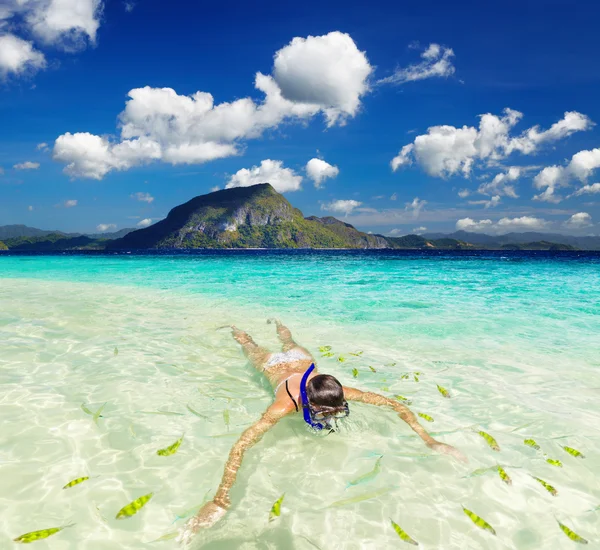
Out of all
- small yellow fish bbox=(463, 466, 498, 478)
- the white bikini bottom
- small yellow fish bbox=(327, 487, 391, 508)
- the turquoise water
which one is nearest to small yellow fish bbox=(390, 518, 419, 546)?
the turquoise water

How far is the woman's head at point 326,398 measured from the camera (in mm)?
4680

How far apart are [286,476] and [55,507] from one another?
2.40 meters

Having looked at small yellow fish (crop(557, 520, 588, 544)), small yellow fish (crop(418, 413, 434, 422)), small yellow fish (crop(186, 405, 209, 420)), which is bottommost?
small yellow fish (crop(557, 520, 588, 544))

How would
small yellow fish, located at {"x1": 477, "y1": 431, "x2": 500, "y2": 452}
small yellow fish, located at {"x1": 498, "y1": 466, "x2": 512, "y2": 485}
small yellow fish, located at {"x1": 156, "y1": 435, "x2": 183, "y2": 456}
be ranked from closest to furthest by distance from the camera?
small yellow fish, located at {"x1": 498, "y1": 466, "x2": 512, "y2": 485}, small yellow fish, located at {"x1": 156, "y1": 435, "x2": 183, "y2": 456}, small yellow fish, located at {"x1": 477, "y1": 431, "x2": 500, "y2": 452}

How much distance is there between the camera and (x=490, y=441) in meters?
4.95

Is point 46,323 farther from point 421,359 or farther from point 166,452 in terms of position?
point 421,359

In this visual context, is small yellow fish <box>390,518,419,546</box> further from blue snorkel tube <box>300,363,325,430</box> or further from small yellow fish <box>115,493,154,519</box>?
small yellow fish <box>115,493,154,519</box>

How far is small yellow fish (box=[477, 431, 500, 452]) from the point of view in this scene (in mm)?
4847

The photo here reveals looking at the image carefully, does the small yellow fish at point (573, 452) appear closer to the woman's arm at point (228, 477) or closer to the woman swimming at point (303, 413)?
the woman swimming at point (303, 413)

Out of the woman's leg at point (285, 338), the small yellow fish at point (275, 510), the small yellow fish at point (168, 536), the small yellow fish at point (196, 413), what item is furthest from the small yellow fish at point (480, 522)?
the woman's leg at point (285, 338)

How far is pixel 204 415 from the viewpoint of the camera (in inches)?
226

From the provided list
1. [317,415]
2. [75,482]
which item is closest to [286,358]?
[317,415]

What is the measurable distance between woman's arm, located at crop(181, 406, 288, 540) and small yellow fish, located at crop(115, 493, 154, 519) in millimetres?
584

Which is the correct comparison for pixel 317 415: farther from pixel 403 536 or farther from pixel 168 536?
pixel 168 536
